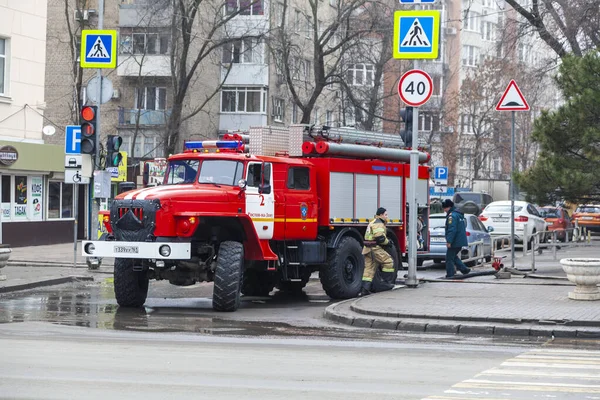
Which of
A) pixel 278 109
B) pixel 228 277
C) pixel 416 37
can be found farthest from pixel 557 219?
pixel 228 277

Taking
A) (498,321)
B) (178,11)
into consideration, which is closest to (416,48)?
(498,321)

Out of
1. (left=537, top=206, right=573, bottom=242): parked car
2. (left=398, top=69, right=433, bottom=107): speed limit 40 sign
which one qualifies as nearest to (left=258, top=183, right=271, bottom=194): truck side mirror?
(left=398, top=69, right=433, bottom=107): speed limit 40 sign

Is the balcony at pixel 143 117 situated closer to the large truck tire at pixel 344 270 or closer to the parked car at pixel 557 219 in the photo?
the parked car at pixel 557 219

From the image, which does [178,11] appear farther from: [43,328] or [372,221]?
[43,328]

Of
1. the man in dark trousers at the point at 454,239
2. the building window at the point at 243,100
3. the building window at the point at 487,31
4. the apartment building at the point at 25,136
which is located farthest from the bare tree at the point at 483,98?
the man in dark trousers at the point at 454,239

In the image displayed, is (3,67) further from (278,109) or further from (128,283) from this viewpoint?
(278,109)

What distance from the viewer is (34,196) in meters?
38.4

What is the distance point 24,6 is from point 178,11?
31.5ft

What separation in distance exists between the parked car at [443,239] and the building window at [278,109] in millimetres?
35335

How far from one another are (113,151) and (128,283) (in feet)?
25.7

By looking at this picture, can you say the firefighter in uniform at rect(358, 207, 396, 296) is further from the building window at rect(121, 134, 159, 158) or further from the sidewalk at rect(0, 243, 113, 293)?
the building window at rect(121, 134, 159, 158)

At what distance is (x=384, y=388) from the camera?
1001 centimetres

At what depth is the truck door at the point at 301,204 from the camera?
65.8ft

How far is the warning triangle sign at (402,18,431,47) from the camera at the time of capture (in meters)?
21.2
